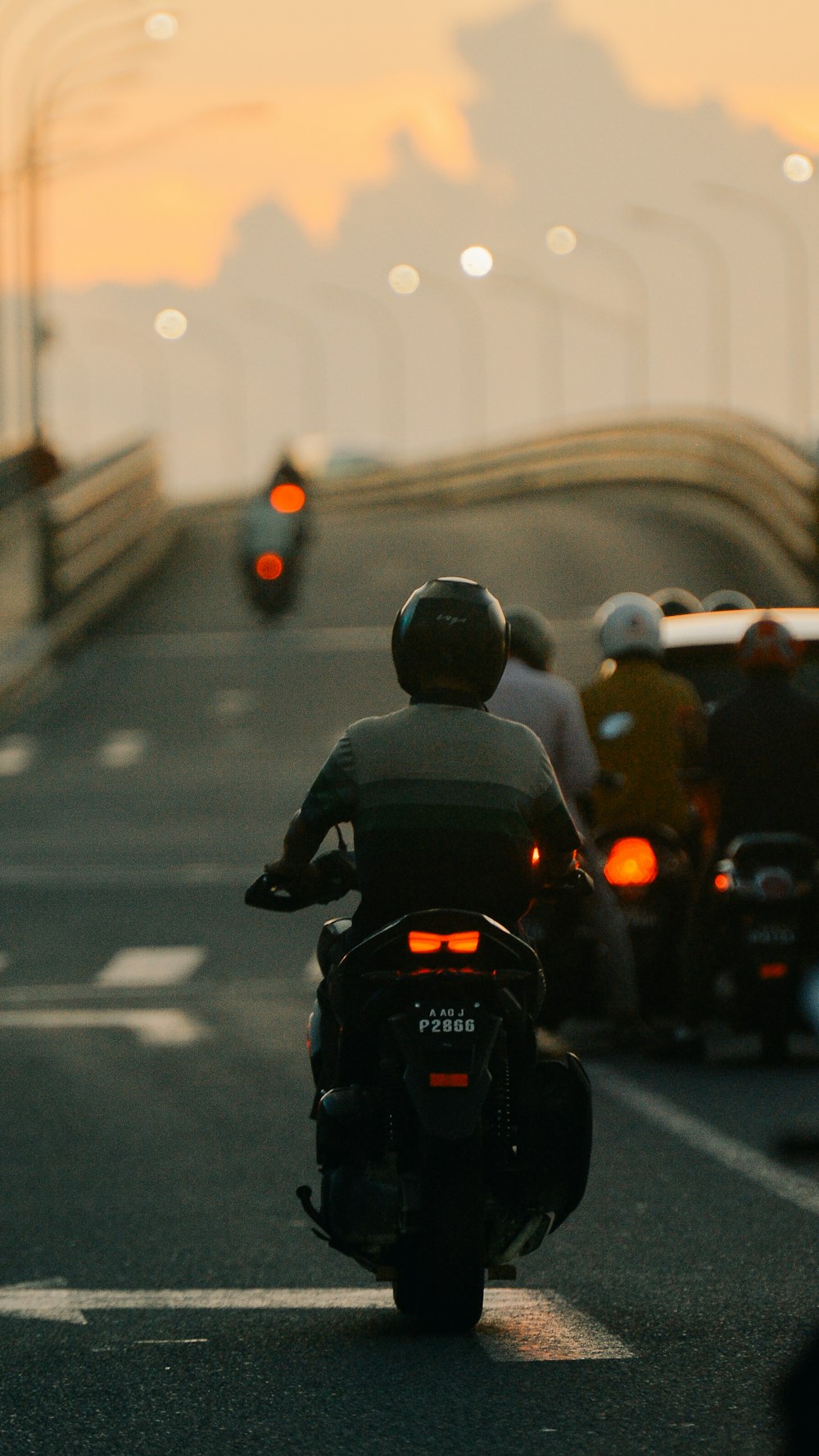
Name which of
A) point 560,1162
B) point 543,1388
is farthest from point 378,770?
point 543,1388

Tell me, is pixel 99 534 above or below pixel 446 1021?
below

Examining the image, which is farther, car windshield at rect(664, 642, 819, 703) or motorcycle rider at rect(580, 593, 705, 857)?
car windshield at rect(664, 642, 819, 703)

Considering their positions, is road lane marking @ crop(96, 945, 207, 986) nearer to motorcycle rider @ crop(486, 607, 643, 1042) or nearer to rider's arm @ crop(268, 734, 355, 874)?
motorcycle rider @ crop(486, 607, 643, 1042)

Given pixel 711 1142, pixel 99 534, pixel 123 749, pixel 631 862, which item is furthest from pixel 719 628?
pixel 99 534

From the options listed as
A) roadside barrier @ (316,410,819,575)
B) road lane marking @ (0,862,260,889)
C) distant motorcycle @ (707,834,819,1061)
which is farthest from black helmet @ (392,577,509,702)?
roadside barrier @ (316,410,819,575)

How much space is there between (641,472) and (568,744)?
52.4 meters

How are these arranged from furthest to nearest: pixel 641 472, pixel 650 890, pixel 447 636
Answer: pixel 641 472 → pixel 650 890 → pixel 447 636

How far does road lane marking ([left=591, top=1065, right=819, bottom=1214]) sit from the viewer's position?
339 inches

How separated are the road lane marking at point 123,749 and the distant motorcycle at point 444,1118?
76.3 feet

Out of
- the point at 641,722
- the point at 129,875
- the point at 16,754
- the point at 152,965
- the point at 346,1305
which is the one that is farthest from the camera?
the point at 16,754

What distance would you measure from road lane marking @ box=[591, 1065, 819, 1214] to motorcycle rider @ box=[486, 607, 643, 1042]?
1.20 feet

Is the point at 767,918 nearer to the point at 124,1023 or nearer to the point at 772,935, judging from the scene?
the point at 772,935

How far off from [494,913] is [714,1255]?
58.2 inches

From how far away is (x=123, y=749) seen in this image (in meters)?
30.9
